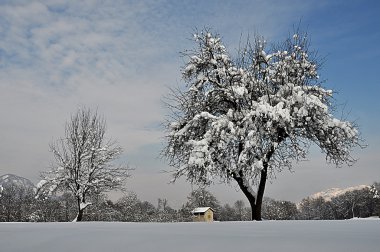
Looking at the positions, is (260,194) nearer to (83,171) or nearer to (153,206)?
(83,171)

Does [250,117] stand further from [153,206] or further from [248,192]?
[153,206]

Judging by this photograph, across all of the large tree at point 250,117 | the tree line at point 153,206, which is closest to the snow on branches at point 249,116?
the large tree at point 250,117

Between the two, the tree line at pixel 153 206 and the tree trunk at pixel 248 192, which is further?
the tree line at pixel 153 206

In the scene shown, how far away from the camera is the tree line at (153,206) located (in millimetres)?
40313

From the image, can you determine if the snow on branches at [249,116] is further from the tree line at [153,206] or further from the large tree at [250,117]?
the tree line at [153,206]

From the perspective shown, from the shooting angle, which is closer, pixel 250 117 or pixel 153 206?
pixel 250 117

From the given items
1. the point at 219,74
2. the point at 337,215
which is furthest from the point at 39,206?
the point at 337,215

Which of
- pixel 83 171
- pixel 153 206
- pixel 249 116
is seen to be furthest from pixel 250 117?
pixel 153 206

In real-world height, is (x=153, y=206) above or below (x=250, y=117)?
below

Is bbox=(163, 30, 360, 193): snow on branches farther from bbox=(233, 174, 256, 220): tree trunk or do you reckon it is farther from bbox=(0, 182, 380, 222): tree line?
bbox=(0, 182, 380, 222): tree line

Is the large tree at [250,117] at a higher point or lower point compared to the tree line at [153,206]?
higher

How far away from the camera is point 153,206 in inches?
3775

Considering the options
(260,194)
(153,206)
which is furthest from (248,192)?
(153,206)

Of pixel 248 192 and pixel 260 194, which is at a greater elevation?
pixel 248 192
